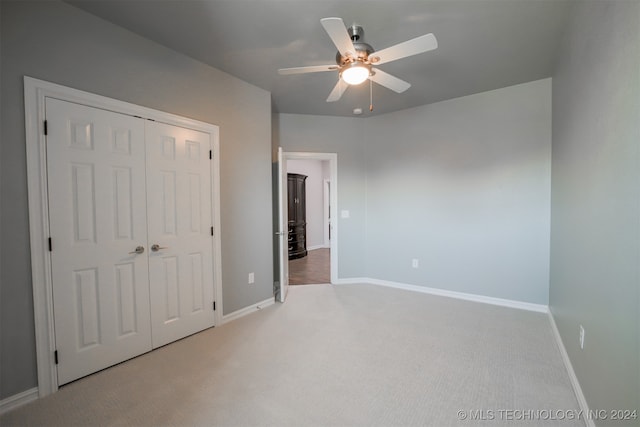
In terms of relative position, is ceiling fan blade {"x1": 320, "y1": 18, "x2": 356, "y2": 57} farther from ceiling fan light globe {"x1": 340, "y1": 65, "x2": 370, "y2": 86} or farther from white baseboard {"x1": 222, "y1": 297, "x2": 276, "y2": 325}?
white baseboard {"x1": 222, "y1": 297, "x2": 276, "y2": 325}

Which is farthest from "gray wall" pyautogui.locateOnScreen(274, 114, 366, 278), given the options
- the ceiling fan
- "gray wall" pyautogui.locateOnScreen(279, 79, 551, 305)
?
the ceiling fan

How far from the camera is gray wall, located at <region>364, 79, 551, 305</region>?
10.6ft

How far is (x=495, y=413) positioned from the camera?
1.65 m

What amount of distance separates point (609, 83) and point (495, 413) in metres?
1.91

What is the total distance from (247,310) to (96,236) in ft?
5.64

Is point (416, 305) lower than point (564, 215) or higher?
lower

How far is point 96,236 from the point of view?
205 centimetres

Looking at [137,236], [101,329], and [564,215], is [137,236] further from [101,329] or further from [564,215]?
[564,215]

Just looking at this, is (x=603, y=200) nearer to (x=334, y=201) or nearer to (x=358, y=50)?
(x=358, y=50)

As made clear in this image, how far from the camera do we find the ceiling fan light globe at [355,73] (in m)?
1.95

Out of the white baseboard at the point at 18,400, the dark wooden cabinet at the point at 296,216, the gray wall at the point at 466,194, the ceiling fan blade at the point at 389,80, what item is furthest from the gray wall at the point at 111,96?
the dark wooden cabinet at the point at 296,216

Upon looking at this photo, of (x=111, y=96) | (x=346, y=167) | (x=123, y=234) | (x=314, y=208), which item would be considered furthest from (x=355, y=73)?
(x=314, y=208)

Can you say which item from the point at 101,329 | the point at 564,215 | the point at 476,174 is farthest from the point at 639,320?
the point at 101,329

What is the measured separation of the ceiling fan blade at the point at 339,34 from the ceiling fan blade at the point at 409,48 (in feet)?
0.58
